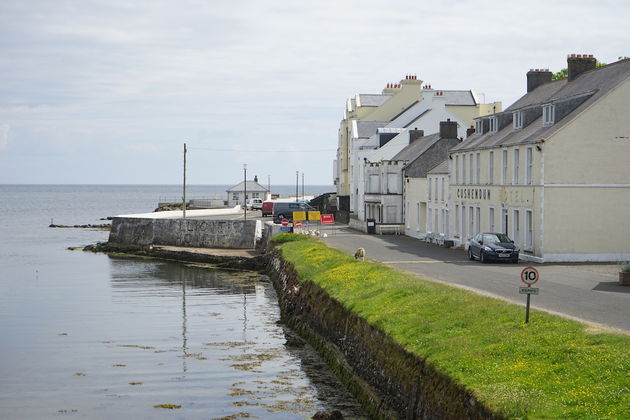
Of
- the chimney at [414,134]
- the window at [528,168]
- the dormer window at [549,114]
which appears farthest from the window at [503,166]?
the chimney at [414,134]

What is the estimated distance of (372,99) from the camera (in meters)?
94.0

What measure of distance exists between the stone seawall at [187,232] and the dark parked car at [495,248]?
3619cm

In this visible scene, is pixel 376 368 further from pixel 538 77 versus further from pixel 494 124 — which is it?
pixel 538 77

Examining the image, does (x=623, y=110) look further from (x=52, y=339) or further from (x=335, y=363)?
(x=52, y=339)

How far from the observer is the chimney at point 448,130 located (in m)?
65.1

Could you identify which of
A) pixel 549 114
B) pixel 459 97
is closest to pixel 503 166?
pixel 549 114

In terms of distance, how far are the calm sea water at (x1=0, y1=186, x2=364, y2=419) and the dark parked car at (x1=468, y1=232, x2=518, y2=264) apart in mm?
11284

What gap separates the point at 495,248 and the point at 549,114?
7.94 metres

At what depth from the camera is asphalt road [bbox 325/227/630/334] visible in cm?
2381

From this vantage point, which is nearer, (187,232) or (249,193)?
(187,232)

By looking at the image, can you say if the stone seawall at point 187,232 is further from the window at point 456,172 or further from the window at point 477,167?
the window at point 477,167

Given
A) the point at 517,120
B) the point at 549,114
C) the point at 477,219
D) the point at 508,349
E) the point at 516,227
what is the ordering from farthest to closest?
the point at 477,219 → the point at 517,120 → the point at 516,227 → the point at 549,114 → the point at 508,349

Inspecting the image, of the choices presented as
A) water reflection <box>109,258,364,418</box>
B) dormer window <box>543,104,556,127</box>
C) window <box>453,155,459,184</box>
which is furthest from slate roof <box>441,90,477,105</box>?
dormer window <box>543,104,556,127</box>

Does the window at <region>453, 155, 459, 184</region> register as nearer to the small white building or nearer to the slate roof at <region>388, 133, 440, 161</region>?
the slate roof at <region>388, 133, 440, 161</region>
